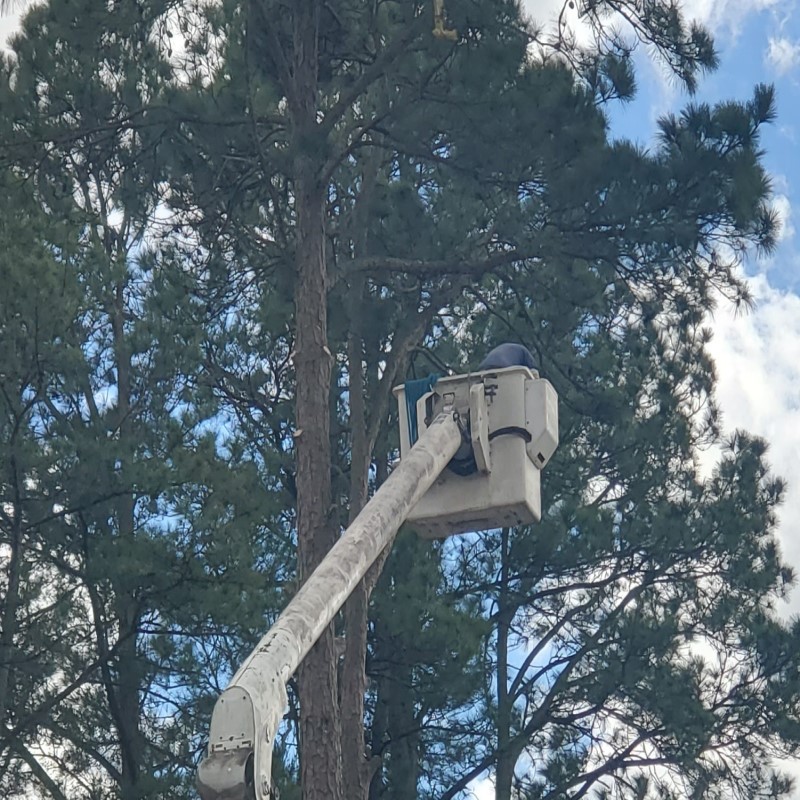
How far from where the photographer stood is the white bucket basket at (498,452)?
5.34m

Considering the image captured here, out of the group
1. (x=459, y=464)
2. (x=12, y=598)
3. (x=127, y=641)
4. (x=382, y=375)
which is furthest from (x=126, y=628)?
(x=459, y=464)

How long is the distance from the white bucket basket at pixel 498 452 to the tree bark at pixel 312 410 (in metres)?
4.83

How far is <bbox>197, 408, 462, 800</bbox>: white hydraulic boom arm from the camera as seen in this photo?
12.2 feet

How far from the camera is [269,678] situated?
3.83 m

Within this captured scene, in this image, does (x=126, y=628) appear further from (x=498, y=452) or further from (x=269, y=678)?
(x=269, y=678)

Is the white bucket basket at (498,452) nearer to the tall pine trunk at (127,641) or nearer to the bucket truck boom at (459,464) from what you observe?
the bucket truck boom at (459,464)

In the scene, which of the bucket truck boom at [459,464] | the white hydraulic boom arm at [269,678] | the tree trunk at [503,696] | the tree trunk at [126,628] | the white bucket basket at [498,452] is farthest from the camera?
the tree trunk at [503,696]

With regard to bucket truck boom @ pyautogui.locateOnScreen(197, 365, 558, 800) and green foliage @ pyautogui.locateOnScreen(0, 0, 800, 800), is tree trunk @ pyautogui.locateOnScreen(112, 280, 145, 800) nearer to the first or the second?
green foliage @ pyautogui.locateOnScreen(0, 0, 800, 800)

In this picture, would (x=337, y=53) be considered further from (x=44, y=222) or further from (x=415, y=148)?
(x=44, y=222)

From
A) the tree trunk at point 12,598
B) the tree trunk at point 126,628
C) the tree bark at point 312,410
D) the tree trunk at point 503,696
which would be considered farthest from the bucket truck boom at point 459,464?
the tree trunk at point 503,696

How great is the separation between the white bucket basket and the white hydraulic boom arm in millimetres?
739

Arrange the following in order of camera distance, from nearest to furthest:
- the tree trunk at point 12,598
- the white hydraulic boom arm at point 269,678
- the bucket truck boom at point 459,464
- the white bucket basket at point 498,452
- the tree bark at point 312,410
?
1. the white hydraulic boom arm at point 269,678
2. the bucket truck boom at point 459,464
3. the white bucket basket at point 498,452
4. the tree bark at point 312,410
5. the tree trunk at point 12,598

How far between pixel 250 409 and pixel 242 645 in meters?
2.86

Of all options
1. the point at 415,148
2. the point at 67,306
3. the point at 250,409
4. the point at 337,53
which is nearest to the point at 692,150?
the point at 415,148
